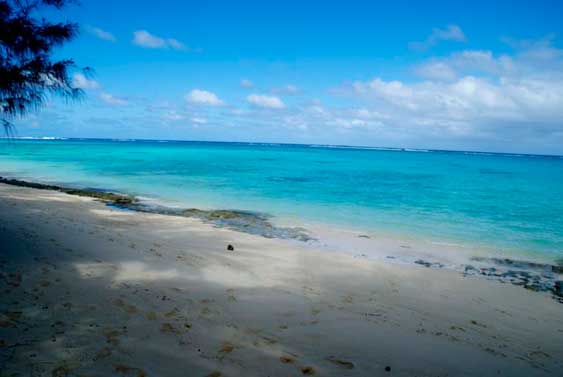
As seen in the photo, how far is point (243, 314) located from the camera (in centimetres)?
575

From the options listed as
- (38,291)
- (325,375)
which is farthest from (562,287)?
(38,291)

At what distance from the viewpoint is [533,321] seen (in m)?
6.87

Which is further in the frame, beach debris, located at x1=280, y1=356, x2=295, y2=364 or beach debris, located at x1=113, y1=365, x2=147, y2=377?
beach debris, located at x1=280, y1=356, x2=295, y2=364

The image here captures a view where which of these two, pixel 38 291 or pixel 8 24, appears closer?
pixel 38 291

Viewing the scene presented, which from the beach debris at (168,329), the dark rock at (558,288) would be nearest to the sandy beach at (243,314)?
the beach debris at (168,329)

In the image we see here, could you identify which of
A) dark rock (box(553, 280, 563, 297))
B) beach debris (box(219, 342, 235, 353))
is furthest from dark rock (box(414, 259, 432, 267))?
beach debris (box(219, 342, 235, 353))

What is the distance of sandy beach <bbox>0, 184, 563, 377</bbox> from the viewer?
13.8 ft

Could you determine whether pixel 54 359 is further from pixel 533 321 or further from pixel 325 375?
pixel 533 321

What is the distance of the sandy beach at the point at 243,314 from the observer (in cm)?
420

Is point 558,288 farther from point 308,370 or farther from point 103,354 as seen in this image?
point 103,354

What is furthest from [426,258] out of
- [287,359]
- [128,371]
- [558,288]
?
[128,371]

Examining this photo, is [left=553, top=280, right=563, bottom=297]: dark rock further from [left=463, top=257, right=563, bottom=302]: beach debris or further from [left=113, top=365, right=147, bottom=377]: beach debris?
[left=113, top=365, right=147, bottom=377]: beach debris

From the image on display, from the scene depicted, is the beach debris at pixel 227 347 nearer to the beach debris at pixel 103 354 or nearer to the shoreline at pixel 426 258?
the beach debris at pixel 103 354

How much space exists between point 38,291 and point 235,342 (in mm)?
3460
